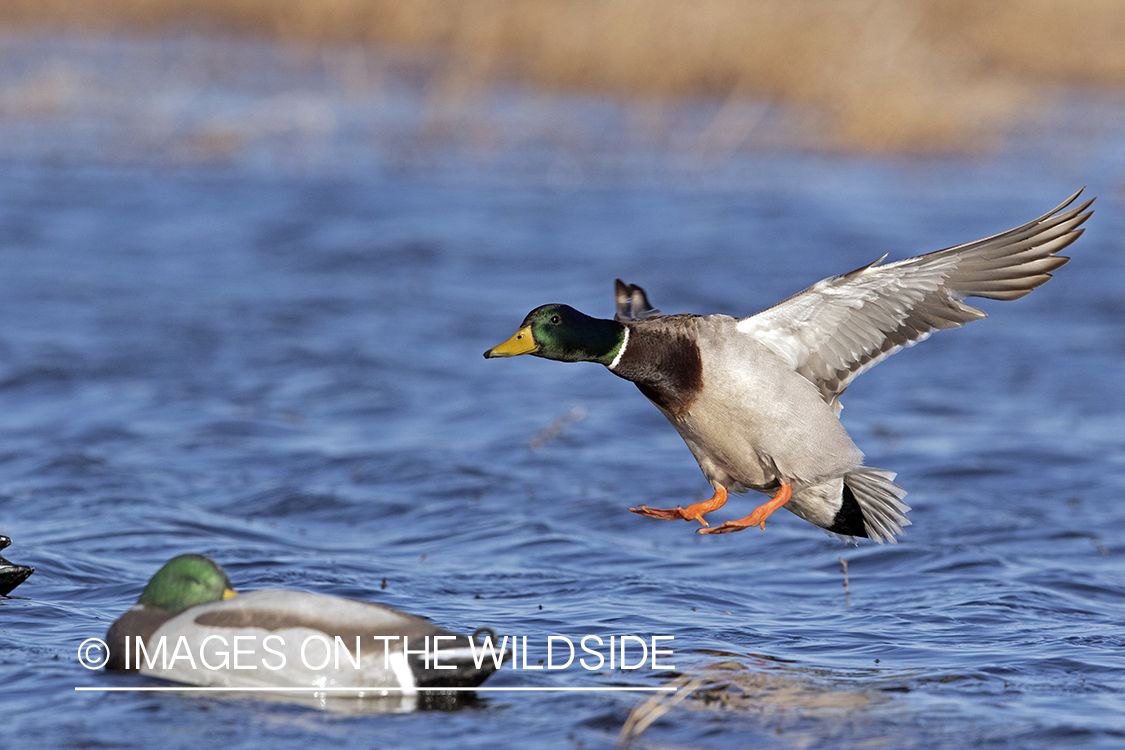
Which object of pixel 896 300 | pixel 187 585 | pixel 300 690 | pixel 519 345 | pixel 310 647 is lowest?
pixel 300 690

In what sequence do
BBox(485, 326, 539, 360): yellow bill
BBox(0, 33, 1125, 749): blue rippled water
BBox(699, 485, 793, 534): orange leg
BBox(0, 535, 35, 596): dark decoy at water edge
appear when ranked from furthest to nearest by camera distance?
1. BBox(0, 535, 35, 596): dark decoy at water edge
2. BBox(699, 485, 793, 534): orange leg
3. BBox(485, 326, 539, 360): yellow bill
4. BBox(0, 33, 1125, 749): blue rippled water

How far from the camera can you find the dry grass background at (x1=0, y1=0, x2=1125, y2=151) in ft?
58.2

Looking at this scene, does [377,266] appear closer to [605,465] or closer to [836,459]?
[605,465]

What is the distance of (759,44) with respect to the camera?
19375mm

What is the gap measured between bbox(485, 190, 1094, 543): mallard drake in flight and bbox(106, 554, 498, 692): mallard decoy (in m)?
1.06

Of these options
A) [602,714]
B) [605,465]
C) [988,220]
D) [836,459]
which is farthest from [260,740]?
[988,220]

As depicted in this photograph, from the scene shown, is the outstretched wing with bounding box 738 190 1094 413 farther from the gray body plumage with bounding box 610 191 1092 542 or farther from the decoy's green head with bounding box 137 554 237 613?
the decoy's green head with bounding box 137 554 237 613

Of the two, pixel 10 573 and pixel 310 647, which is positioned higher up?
pixel 10 573

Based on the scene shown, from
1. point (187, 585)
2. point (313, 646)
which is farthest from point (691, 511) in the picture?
point (187, 585)

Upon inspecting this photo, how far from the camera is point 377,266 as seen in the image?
13.3 metres

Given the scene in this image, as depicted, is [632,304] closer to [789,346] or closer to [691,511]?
[789,346]

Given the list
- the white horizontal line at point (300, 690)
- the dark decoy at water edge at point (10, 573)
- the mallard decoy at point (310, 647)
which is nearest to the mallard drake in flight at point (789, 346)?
the white horizontal line at point (300, 690)

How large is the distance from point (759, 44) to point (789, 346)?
1459cm

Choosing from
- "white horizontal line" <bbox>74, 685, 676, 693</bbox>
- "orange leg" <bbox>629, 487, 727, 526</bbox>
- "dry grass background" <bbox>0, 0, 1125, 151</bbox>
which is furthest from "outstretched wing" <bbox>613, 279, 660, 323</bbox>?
"dry grass background" <bbox>0, 0, 1125, 151</bbox>
